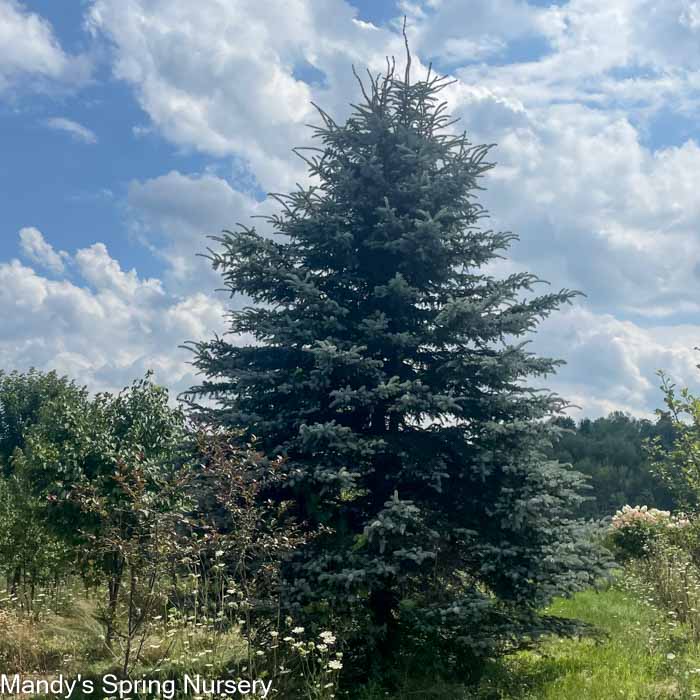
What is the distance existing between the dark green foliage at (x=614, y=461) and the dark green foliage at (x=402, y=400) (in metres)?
28.5

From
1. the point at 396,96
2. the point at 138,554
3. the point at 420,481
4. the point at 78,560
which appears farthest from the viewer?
the point at 78,560

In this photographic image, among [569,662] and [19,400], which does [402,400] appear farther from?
[19,400]

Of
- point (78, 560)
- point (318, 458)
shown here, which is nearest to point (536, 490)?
point (318, 458)

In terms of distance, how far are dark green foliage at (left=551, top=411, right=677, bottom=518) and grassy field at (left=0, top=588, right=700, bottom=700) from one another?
27.2 m

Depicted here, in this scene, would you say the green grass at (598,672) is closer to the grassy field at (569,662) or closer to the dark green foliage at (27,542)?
the grassy field at (569,662)

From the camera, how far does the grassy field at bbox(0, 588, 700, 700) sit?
7.06m

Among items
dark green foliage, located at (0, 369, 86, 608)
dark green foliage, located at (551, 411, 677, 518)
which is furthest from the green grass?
dark green foliage, located at (551, 411, 677, 518)

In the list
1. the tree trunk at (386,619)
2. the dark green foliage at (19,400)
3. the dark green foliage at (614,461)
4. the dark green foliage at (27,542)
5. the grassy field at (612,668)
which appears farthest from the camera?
the dark green foliage at (614,461)

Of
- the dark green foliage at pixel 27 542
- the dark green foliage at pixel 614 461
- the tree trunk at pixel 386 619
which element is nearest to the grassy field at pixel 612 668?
the tree trunk at pixel 386 619

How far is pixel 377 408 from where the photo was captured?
860 centimetres

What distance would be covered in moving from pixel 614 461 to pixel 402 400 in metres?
39.1

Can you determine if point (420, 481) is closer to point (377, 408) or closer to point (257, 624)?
point (377, 408)

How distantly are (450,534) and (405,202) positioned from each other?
4230mm

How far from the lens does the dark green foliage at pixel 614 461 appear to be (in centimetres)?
3841
